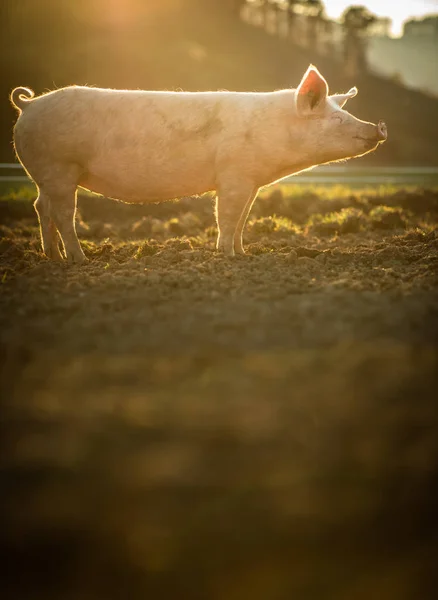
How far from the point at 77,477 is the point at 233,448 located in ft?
1.86

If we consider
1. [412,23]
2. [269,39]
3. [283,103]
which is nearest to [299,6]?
[269,39]

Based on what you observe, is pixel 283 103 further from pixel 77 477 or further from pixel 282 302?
pixel 77 477

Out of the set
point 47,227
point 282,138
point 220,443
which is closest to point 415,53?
point 282,138

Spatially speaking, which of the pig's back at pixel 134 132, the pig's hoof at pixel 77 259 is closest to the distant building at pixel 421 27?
the pig's back at pixel 134 132

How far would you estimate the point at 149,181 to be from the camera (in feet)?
23.4

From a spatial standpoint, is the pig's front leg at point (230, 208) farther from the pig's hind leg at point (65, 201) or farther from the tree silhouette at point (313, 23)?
the tree silhouette at point (313, 23)

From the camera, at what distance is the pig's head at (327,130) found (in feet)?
23.0

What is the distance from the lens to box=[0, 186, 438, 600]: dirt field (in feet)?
8.20

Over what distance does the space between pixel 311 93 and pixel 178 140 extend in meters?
1.24

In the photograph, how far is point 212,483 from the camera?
8.96ft

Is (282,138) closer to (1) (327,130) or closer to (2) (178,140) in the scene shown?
(1) (327,130)

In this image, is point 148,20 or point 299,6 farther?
point 299,6

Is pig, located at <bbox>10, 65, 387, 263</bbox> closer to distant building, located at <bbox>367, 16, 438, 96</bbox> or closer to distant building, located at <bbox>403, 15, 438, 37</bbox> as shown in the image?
distant building, located at <bbox>367, 16, 438, 96</bbox>

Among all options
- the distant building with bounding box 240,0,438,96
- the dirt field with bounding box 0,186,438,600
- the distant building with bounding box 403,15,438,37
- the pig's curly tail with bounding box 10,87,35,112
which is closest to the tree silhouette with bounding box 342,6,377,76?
the distant building with bounding box 240,0,438,96
